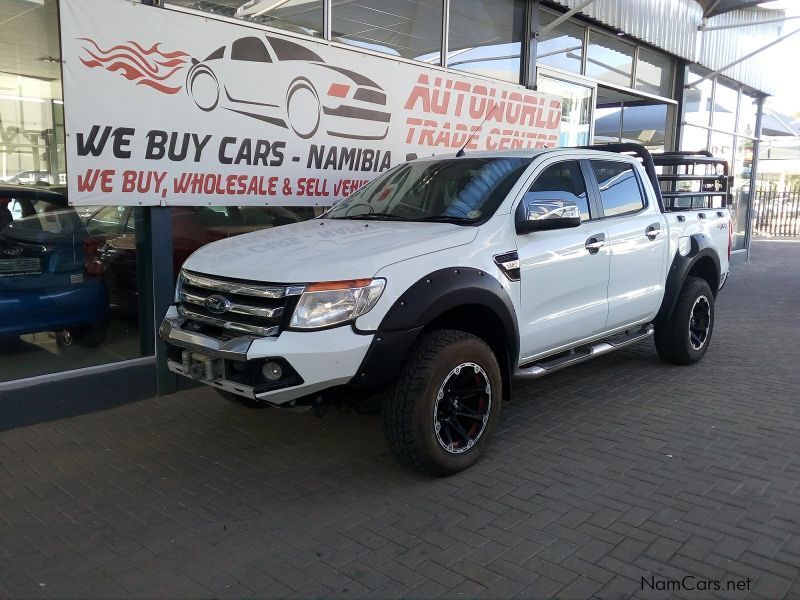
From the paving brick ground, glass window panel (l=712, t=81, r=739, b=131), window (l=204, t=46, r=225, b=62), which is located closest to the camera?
the paving brick ground

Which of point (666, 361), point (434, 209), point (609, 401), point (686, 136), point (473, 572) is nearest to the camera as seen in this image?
point (473, 572)

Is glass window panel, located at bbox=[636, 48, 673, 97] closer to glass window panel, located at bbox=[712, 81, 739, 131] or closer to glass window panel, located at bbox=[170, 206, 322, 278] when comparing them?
glass window panel, located at bbox=[712, 81, 739, 131]

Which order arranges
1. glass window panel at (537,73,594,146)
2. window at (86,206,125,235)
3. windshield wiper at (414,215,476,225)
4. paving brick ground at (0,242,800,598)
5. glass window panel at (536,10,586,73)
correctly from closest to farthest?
paving brick ground at (0,242,800,598), windshield wiper at (414,215,476,225), window at (86,206,125,235), glass window panel at (536,10,586,73), glass window panel at (537,73,594,146)

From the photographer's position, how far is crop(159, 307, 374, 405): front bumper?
3.42 m

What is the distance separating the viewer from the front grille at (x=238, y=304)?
11.5ft

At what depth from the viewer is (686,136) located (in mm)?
13891

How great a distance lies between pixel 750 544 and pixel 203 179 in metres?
4.55

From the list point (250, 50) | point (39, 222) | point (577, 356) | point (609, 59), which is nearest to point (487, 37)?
point (609, 59)

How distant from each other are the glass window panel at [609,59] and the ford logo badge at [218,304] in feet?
29.0

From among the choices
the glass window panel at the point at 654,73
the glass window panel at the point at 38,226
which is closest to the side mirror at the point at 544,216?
the glass window panel at the point at 38,226

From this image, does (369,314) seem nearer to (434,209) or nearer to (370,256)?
(370,256)

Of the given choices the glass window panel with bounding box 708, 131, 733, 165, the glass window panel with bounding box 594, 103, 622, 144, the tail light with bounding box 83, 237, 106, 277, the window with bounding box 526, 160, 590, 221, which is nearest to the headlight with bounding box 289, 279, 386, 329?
the window with bounding box 526, 160, 590, 221

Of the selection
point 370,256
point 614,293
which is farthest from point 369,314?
point 614,293

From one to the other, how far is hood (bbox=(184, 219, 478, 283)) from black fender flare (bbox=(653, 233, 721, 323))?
259cm
